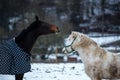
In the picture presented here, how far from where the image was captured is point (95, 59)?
8.31 metres

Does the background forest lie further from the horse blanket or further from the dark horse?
the horse blanket

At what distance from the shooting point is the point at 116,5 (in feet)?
135

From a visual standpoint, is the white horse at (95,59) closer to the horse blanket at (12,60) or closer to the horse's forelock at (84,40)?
the horse's forelock at (84,40)

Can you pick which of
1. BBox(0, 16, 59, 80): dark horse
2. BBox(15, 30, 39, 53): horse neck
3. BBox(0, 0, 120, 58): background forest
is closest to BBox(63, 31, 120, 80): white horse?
BBox(0, 16, 59, 80): dark horse

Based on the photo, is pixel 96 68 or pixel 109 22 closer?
pixel 96 68

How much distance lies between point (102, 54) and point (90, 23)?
3235 cm

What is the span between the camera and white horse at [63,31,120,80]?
823cm

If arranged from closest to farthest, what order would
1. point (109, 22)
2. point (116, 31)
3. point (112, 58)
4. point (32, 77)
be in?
1. point (112, 58)
2. point (32, 77)
3. point (116, 31)
4. point (109, 22)

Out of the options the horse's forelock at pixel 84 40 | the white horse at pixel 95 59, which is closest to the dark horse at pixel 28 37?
the white horse at pixel 95 59

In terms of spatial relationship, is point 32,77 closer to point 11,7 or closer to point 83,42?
point 83,42

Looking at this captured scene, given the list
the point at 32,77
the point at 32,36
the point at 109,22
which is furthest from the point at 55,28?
the point at 109,22

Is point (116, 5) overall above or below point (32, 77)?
above

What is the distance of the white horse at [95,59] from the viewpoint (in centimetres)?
823

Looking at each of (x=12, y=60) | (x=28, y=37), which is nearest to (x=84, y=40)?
(x=28, y=37)
